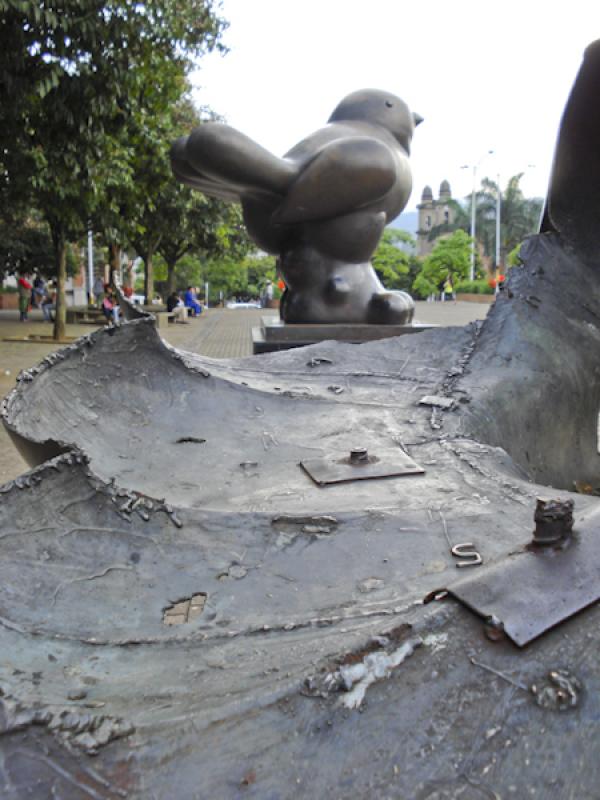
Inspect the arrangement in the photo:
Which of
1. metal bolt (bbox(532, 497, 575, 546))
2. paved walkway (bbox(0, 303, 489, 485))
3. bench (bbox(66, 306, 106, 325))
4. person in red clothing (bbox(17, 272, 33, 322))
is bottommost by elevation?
paved walkway (bbox(0, 303, 489, 485))

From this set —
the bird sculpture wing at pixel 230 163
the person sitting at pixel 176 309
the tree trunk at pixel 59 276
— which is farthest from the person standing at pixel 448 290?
the bird sculpture wing at pixel 230 163

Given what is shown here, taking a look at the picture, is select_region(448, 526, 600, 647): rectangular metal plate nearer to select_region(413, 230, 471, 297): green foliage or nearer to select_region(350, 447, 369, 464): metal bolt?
select_region(350, 447, 369, 464): metal bolt

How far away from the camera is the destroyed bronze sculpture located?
72 centimetres

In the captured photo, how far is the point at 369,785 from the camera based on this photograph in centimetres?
71

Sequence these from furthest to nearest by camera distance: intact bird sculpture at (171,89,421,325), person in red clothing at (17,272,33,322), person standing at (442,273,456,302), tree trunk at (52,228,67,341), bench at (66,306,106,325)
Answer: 1. person standing at (442,273,456,302)
2. person in red clothing at (17,272,33,322)
3. bench at (66,306,106,325)
4. tree trunk at (52,228,67,341)
5. intact bird sculpture at (171,89,421,325)

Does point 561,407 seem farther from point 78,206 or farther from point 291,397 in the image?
point 78,206

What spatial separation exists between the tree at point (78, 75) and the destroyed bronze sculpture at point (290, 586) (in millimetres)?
4088

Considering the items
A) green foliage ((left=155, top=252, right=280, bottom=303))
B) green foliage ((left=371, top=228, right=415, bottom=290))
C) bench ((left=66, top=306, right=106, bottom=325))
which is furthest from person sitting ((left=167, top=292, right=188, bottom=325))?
green foliage ((left=371, top=228, right=415, bottom=290))

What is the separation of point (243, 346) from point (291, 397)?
36.9 ft

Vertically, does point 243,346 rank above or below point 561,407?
below

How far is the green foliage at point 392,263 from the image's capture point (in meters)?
44.2

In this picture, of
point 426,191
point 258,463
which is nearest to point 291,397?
point 258,463

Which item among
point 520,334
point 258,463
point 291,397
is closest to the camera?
point 258,463

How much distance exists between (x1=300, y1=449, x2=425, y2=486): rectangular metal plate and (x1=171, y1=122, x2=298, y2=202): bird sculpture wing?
4.18 metres
